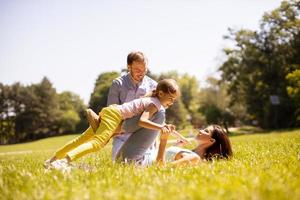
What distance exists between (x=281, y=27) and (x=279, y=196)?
141 feet

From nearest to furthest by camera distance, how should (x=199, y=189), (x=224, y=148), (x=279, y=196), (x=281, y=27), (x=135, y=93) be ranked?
(x=279, y=196) < (x=199, y=189) < (x=224, y=148) < (x=135, y=93) < (x=281, y=27)

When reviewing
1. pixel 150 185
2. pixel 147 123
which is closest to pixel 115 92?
pixel 147 123

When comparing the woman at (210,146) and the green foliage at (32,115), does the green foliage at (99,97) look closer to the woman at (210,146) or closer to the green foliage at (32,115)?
the green foliage at (32,115)

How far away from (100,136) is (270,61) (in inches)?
1620

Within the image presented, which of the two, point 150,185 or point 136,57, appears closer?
point 150,185

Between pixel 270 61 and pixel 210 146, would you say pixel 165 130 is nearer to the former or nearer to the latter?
pixel 210 146

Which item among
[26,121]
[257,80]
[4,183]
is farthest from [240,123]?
[4,183]

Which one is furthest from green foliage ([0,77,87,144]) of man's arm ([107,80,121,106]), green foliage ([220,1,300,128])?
man's arm ([107,80,121,106])

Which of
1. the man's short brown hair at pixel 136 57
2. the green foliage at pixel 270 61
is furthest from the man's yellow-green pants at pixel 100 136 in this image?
the green foliage at pixel 270 61

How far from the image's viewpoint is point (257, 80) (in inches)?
1752

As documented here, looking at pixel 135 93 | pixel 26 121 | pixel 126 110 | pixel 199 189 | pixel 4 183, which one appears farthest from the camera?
pixel 26 121

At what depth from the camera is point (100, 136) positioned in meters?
5.34

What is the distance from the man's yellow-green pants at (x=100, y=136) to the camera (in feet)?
16.9

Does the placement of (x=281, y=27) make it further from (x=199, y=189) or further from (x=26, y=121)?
(x=26, y=121)
